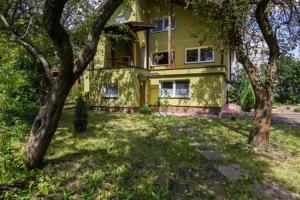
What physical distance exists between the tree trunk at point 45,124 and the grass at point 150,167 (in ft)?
1.39

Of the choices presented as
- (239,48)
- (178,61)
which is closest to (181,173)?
(239,48)

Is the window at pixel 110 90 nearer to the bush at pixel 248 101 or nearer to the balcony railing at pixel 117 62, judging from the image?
the balcony railing at pixel 117 62

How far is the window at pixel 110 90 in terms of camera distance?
68.5 feet

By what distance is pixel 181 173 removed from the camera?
6.70 metres

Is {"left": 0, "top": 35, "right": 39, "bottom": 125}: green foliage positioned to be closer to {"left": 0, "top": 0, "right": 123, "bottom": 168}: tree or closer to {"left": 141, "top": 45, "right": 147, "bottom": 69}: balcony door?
{"left": 0, "top": 0, "right": 123, "bottom": 168}: tree

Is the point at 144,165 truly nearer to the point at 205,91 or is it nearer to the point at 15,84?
the point at 15,84

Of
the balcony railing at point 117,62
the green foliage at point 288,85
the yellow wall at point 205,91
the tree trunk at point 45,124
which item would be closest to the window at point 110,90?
the balcony railing at point 117,62

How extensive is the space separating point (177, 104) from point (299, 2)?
11724mm

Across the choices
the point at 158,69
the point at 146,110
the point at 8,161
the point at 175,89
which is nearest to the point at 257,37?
the point at 8,161

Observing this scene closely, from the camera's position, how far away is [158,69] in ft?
73.7

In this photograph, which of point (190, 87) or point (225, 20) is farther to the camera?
point (190, 87)

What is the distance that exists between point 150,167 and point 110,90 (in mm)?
14655

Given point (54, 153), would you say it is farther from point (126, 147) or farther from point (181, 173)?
point (181, 173)

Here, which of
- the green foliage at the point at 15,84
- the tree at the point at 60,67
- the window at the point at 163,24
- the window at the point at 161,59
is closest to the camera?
the tree at the point at 60,67
